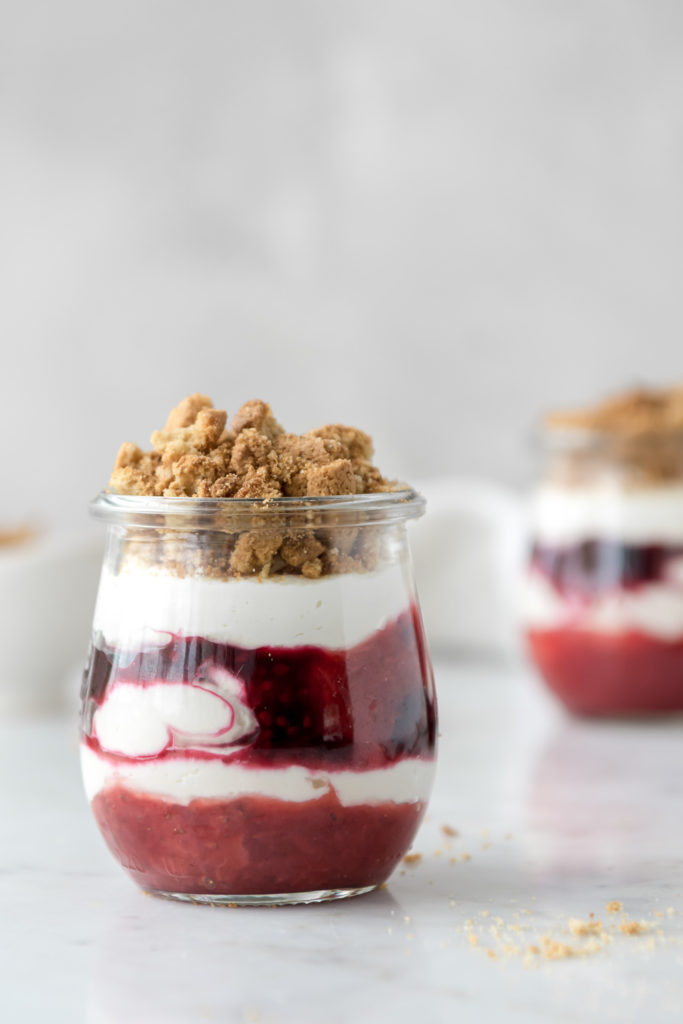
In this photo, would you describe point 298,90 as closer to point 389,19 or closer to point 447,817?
point 389,19

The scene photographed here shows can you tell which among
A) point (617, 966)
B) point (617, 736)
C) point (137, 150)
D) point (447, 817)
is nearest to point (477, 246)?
point (137, 150)

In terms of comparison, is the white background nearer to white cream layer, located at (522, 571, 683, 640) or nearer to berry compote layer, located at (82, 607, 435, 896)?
white cream layer, located at (522, 571, 683, 640)

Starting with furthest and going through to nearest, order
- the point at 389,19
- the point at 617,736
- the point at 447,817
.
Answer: the point at 389,19, the point at 617,736, the point at 447,817

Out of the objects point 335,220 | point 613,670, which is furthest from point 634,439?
point 335,220

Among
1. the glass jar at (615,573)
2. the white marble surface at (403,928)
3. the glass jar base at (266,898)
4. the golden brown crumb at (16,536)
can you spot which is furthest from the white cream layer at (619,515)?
the glass jar base at (266,898)

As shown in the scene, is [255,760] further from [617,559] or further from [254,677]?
[617,559]

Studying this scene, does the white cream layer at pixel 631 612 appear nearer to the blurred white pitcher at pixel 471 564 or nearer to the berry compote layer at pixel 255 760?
the blurred white pitcher at pixel 471 564
